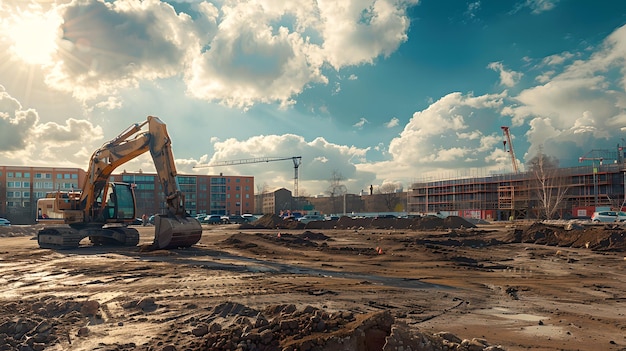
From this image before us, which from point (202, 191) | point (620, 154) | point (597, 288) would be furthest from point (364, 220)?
point (202, 191)

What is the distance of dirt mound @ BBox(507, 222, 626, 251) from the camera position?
74.3ft

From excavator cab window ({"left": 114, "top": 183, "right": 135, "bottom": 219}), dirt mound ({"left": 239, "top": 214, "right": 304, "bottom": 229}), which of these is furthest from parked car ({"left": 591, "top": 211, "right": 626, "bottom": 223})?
excavator cab window ({"left": 114, "top": 183, "right": 135, "bottom": 219})

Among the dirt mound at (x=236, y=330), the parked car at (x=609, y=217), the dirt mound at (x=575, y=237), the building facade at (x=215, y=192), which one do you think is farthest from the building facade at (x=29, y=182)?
the dirt mound at (x=236, y=330)

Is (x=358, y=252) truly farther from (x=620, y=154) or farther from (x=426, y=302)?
(x=620, y=154)

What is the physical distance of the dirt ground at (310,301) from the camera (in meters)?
5.91

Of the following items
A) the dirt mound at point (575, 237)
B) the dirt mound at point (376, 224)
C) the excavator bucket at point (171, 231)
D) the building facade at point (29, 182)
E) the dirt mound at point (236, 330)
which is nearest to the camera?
the dirt mound at point (236, 330)

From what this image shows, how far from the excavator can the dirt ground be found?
4.06 ft

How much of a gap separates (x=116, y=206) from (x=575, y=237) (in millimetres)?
25505

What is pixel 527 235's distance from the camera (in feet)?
92.6

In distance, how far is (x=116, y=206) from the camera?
23.3 metres

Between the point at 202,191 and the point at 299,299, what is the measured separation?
116 metres

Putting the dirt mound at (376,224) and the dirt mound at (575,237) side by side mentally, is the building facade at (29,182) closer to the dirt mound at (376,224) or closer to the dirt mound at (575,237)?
the dirt mound at (376,224)

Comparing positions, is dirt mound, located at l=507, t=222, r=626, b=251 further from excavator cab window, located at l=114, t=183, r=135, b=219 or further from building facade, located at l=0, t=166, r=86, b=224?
building facade, located at l=0, t=166, r=86, b=224

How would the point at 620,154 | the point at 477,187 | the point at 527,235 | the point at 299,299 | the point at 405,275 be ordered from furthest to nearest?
1. the point at 477,187
2. the point at 620,154
3. the point at 527,235
4. the point at 405,275
5. the point at 299,299
